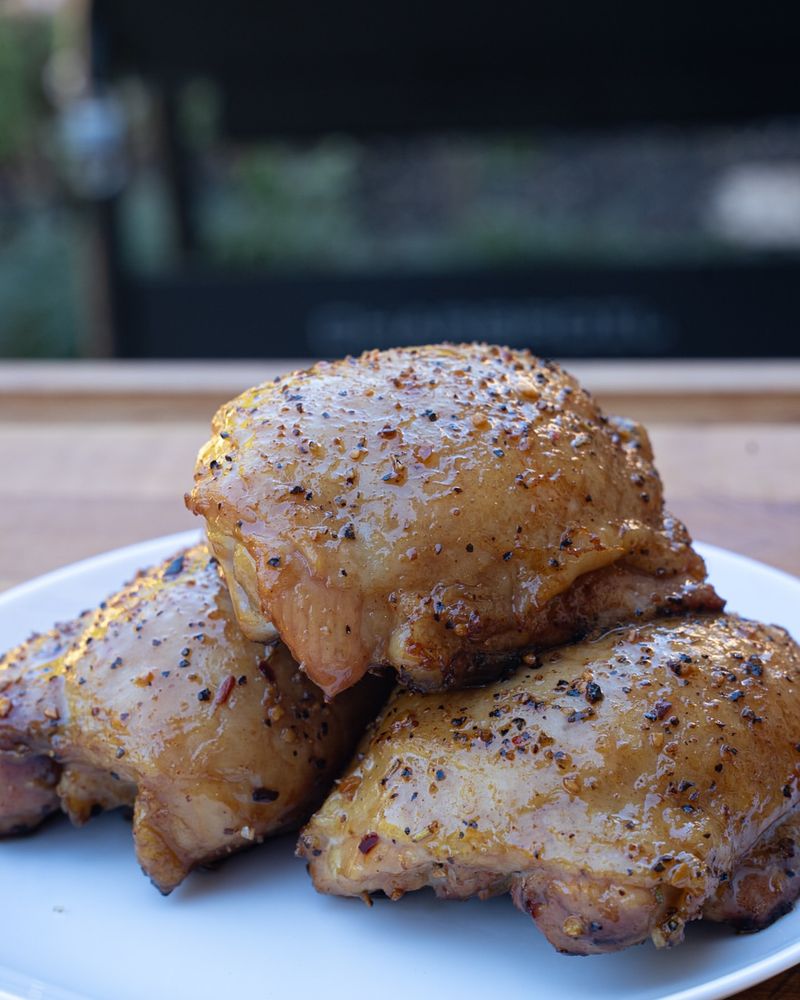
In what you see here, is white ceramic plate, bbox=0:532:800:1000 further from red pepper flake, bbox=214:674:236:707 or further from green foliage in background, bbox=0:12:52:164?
green foliage in background, bbox=0:12:52:164

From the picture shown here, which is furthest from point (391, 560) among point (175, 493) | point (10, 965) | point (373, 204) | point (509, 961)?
point (373, 204)

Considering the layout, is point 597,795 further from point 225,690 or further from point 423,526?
point 225,690

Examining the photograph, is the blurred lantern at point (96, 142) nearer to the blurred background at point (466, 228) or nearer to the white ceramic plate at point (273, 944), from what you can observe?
the blurred background at point (466, 228)

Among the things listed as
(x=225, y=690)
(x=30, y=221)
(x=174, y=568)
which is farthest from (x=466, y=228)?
(x=225, y=690)

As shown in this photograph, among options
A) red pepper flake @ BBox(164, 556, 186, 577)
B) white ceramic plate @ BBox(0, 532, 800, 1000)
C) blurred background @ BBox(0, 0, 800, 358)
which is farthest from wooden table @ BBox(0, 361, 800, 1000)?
blurred background @ BBox(0, 0, 800, 358)

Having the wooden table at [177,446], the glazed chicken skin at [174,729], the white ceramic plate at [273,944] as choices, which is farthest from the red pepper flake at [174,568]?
the wooden table at [177,446]

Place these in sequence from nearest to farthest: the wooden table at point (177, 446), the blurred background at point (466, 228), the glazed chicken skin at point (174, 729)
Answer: the glazed chicken skin at point (174, 729)
the wooden table at point (177, 446)
the blurred background at point (466, 228)
